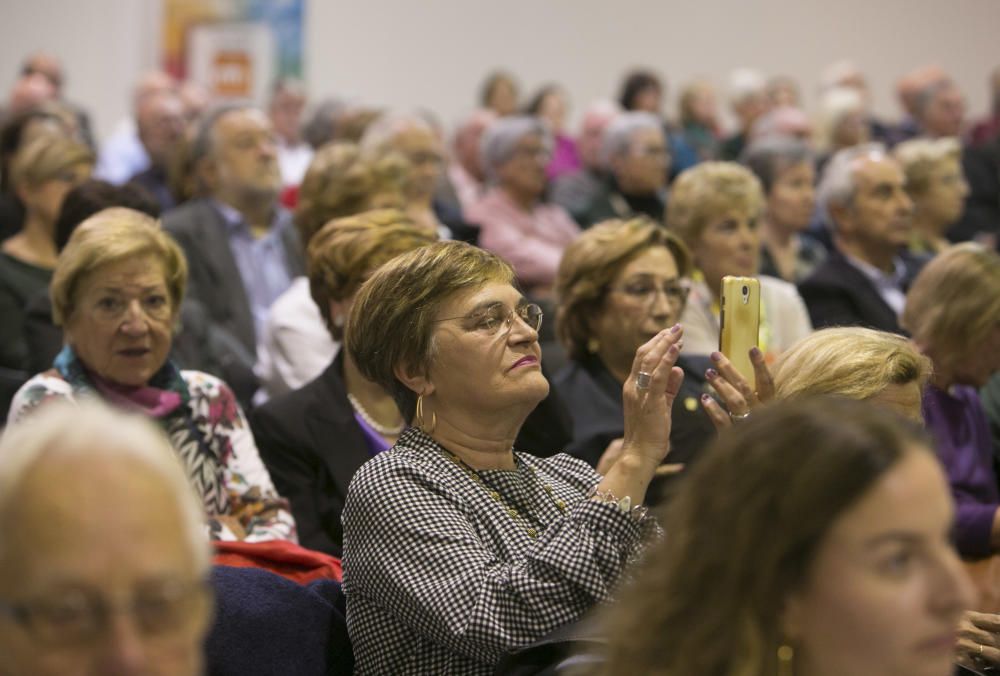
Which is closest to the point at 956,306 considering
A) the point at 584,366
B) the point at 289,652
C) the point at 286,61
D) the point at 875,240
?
the point at 584,366

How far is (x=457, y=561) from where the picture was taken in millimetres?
1986

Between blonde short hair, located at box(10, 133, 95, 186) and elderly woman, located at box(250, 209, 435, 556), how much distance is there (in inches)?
68.4

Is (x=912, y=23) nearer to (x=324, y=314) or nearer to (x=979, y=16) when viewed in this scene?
(x=979, y=16)

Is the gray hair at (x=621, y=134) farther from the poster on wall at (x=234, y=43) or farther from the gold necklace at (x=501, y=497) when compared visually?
the poster on wall at (x=234, y=43)

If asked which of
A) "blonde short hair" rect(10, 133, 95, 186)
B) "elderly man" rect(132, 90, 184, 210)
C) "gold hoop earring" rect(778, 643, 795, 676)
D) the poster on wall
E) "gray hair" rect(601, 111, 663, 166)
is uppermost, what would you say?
"gold hoop earring" rect(778, 643, 795, 676)

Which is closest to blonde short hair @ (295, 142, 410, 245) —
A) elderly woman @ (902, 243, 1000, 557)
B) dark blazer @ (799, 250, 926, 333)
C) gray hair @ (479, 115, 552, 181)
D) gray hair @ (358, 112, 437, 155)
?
gray hair @ (358, 112, 437, 155)

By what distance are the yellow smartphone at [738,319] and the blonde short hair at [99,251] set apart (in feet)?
4.20

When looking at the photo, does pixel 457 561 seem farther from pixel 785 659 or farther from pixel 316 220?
pixel 316 220

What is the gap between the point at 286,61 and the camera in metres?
10.8

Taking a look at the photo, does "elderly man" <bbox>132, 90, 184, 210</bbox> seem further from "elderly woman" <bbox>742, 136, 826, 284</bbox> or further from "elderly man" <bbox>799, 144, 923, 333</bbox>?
"elderly man" <bbox>799, 144, 923, 333</bbox>

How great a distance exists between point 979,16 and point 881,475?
10422mm

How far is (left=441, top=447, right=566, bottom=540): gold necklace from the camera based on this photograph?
2.18 m

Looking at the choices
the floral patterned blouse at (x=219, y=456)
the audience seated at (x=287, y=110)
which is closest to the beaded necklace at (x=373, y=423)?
the floral patterned blouse at (x=219, y=456)

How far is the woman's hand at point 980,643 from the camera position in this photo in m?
2.43
